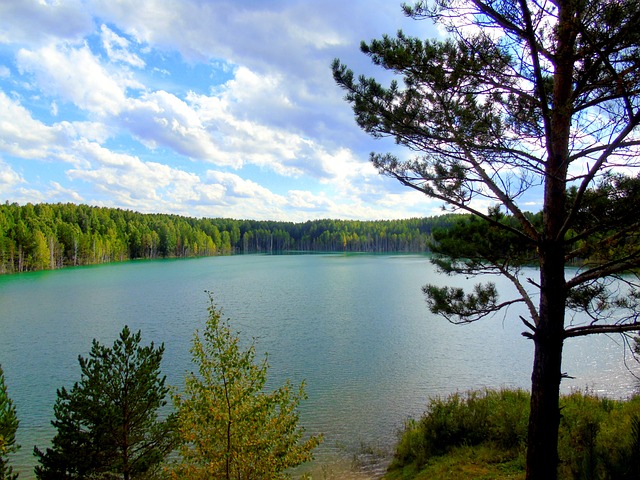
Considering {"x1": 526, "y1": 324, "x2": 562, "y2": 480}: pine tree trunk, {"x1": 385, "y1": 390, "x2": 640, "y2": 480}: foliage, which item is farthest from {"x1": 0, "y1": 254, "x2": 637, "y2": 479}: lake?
{"x1": 526, "y1": 324, "x2": 562, "y2": 480}: pine tree trunk

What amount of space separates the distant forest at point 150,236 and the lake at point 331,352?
5483mm

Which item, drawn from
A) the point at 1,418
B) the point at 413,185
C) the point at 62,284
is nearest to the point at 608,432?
the point at 413,185

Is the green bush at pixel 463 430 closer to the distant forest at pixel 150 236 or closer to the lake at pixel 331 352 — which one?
the lake at pixel 331 352

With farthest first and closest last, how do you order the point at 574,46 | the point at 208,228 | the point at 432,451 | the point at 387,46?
the point at 208,228 < the point at 432,451 < the point at 387,46 < the point at 574,46

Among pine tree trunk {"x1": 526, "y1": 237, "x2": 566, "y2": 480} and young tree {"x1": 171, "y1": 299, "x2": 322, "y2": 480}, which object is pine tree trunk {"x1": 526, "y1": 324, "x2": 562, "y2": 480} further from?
young tree {"x1": 171, "y1": 299, "x2": 322, "y2": 480}

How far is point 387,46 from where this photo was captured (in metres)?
4.86

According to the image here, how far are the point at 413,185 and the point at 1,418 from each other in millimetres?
7664

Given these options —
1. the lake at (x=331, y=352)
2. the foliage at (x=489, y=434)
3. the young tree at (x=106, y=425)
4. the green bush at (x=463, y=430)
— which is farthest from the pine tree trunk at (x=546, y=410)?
the young tree at (x=106, y=425)

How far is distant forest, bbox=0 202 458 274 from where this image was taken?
63469mm

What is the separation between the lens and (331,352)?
17109 millimetres

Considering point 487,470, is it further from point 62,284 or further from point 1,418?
point 62,284

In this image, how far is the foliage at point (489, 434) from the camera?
6527mm

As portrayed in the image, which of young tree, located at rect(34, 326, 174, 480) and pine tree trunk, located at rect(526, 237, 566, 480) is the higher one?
pine tree trunk, located at rect(526, 237, 566, 480)

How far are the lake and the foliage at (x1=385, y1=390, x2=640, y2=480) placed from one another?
1123 millimetres
